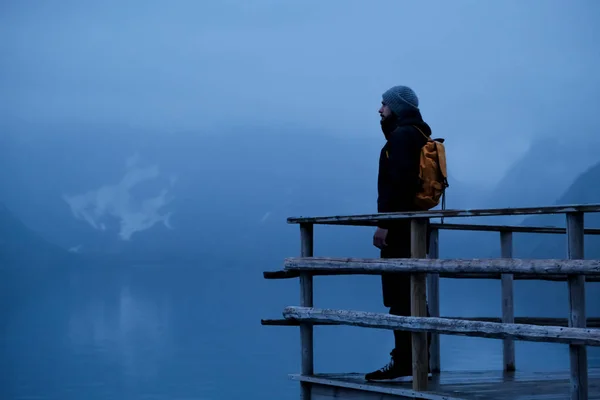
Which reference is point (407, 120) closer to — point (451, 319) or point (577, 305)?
point (451, 319)

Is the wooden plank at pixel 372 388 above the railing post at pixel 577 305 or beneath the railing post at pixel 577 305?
beneath

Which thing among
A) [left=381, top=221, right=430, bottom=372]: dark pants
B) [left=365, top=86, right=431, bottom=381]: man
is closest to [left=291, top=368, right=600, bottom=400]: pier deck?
[left=365, top=86, right=431, bottom=381]: man

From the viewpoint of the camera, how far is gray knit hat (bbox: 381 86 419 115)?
7.47 metres

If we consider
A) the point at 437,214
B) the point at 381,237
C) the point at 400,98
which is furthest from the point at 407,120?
the point at 437,214

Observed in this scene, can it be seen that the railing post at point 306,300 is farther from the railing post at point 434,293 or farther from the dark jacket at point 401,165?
the railing post at point 434,293

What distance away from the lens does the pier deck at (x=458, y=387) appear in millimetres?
7125

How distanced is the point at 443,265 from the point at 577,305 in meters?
0.98

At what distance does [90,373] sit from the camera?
1538 inches

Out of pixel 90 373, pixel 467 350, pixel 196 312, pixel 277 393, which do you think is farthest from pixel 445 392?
pixel 196 312

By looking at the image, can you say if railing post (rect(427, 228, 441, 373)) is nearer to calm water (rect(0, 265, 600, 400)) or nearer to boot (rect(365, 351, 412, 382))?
boot (rect(365, 351, 412, 382))

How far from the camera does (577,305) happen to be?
243 inches

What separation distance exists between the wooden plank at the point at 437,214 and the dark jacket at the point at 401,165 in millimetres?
181

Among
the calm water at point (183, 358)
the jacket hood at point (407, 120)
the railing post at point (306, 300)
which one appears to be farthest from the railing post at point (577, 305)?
the calm water at point (183, 358)

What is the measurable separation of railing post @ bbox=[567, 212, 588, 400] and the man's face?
188 cm
